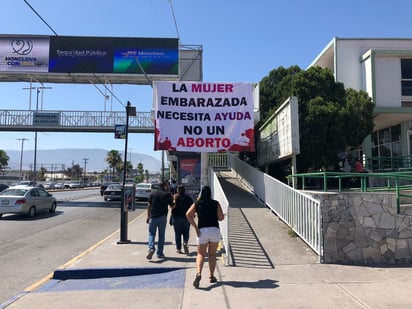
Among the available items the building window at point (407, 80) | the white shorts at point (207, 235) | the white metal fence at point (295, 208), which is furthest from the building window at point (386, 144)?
the white shorts at point (207, 235)

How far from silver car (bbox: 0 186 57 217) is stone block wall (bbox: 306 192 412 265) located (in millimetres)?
13930

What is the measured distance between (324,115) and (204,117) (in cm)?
602

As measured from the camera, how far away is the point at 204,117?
14.3 metres

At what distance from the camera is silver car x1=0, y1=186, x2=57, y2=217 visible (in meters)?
17.7

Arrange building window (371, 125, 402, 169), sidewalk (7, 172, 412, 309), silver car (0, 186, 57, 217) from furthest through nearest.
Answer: building window (371, 125, 402, 169), silver car (0, 186, 57, 217), sidewalk (7, 172, 412, 309)

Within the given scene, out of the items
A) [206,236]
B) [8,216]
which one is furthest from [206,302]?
[8,216]

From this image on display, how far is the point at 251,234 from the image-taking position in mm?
10703

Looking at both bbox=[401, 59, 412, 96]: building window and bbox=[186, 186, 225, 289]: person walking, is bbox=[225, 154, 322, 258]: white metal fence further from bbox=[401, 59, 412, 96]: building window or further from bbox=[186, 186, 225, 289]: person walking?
bbox=[401, 59, 412, 96]: building window

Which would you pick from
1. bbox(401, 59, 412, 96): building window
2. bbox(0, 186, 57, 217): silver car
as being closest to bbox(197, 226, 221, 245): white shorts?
bbox(0, 186, 57, 217): silver car

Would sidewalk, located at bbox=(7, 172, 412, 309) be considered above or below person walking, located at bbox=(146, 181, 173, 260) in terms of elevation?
below

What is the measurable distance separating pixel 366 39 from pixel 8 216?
73.1 ft

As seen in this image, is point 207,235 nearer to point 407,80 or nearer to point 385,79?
point 385,79

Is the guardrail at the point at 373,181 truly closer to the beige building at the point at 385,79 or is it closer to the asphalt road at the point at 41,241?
the beige building at the point at 385,79

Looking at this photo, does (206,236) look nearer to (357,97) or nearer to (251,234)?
(251,234)
